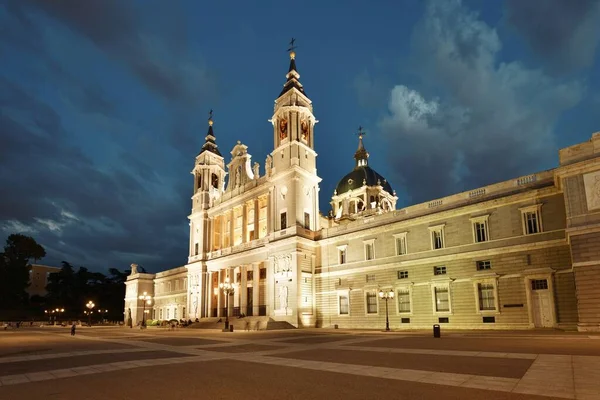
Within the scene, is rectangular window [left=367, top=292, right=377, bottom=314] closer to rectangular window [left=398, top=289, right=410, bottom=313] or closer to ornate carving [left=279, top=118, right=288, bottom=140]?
rectangular window [left=398, top=289, right=410, bottom=313]

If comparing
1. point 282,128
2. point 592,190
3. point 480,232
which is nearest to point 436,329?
point 480,232

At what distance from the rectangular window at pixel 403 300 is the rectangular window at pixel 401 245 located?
3716 millimetres

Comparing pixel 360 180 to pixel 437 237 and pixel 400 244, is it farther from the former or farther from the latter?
pixel 437 237

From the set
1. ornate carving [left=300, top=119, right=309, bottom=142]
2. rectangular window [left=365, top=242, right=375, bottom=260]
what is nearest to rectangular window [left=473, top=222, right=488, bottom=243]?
rectangular window [left=365, top=242, right=375, bottom=260]

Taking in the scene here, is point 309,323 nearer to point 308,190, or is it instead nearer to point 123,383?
point 308,190

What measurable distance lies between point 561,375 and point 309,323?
37056mm

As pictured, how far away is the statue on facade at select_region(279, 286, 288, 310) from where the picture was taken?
151 feet

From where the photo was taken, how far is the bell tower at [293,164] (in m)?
49.7

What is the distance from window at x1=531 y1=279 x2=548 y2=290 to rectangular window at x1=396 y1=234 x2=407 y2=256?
11.6 metres

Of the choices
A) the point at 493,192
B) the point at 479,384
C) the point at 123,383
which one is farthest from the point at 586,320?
the point at 123,383

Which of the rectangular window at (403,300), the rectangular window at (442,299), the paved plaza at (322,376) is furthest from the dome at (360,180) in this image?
the paved plaza at (322,376)

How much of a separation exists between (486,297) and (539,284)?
426cm

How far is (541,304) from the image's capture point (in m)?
29.6

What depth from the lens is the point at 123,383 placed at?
10.3 m
